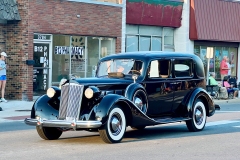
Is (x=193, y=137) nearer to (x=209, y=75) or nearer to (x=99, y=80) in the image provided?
(x=99, y=80)

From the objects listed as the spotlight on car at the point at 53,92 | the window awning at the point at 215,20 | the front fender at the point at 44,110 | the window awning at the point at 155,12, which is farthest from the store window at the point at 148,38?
the front fender at the point at 44,110

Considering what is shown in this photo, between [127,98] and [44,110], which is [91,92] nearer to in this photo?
[127,98]

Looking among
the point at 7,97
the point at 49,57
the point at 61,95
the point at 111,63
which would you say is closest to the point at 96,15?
the point at 49,57

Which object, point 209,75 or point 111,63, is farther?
point 209,75

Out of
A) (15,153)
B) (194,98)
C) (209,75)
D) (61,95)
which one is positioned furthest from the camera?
(209,75)

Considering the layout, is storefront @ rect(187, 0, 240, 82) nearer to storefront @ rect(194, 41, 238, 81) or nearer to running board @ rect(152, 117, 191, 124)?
storefront @ rect(194, 41, 238, 81)

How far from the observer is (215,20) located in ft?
102

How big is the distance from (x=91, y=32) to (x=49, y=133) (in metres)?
13.5

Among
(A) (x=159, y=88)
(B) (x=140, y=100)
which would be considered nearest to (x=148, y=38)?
(A) (x=159, y=88)

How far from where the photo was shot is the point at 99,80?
38.5 feet

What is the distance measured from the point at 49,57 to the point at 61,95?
40.4 feet

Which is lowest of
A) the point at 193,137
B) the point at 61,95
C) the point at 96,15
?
the point at 193,137

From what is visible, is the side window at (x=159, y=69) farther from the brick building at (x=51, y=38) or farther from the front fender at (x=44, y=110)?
the brick building at (x=51, y=38)

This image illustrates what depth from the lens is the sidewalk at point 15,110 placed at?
1752 centimetres
